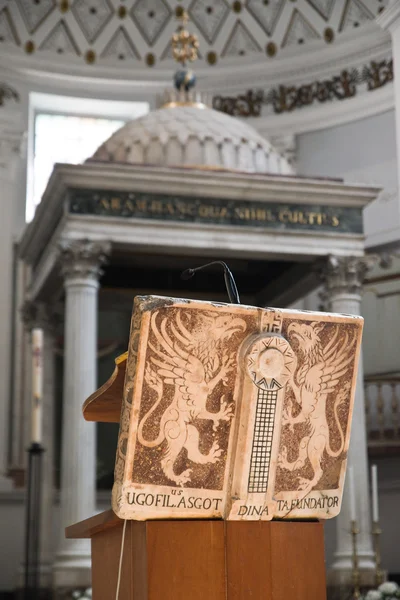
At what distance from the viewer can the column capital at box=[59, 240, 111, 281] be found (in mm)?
9844

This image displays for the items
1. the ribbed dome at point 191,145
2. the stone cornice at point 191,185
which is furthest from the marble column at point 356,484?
the ribbed dome at point 191,145

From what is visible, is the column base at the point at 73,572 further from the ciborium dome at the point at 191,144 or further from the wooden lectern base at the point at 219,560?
the wooden lectern base at the point at 219,560

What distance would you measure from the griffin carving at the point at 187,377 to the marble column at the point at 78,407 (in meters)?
6.49

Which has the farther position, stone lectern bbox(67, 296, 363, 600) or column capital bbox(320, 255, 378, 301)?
column capital bbox(320, 255, 378, 301)

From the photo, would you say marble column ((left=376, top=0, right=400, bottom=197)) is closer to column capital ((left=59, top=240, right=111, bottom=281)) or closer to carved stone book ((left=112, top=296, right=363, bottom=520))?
column capital ((left=59, top=240, right=111, bottom=281))

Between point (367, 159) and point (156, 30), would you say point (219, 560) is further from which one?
point (156, 30)

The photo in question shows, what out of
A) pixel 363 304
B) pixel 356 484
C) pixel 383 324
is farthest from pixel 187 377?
pixel 363 304

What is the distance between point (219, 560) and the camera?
3.23 metres

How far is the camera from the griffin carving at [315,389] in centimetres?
336

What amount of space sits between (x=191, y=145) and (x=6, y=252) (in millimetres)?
4479

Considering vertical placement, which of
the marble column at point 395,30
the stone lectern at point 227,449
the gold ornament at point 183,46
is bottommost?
the stone lectern at point 227,449

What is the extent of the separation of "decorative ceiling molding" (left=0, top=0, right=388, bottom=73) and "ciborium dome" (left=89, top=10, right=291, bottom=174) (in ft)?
14.1

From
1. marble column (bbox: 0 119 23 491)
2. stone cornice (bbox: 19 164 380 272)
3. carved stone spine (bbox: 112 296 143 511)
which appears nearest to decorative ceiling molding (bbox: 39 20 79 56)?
marble column (bbox: 0 119 23 491)

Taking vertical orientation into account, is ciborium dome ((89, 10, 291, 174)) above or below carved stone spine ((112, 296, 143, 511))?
Answer: above
